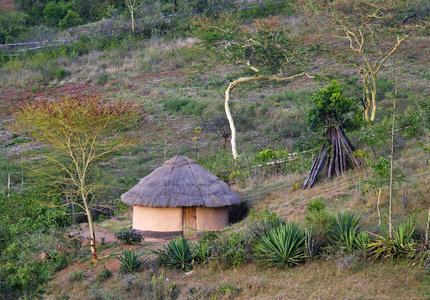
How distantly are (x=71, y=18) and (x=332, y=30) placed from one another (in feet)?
95.5

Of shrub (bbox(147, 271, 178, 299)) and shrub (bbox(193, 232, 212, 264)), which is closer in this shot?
shrub (bbox(147, 271, 178, 299))

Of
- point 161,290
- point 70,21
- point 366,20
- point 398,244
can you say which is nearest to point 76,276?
point 161,290

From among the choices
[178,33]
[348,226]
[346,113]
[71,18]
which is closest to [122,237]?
[348,226]

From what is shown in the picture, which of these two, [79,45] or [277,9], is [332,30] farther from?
[79,45]

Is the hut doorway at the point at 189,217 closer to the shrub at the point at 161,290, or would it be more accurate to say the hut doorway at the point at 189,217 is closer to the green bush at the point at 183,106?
the shrub at the point at 161,290

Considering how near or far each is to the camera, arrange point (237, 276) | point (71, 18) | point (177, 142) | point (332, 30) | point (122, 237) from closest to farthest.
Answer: point (237, 276)
point (122, 237)
point (332, 30)
point (177, 142)
point (71, 18)

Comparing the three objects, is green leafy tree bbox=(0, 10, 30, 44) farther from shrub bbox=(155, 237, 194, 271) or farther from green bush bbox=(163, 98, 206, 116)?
shrub bbox=(155, 237, 194, 271)

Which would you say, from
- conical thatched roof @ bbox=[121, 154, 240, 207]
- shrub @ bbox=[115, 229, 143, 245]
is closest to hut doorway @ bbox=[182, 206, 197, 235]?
conical thatched roof @ bbox=[121, 154, 240, 207]

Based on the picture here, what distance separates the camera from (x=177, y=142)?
26.7 metres

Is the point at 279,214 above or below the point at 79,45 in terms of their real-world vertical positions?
below

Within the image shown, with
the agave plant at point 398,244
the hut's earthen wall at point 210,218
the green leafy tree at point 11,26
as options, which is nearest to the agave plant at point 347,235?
the agave plant at point 398,244

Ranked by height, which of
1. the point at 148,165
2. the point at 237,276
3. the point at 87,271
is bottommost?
the point at 148,165

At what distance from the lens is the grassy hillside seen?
828 centimetres

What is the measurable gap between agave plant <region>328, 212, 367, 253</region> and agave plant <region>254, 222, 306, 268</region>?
61 centimetres
